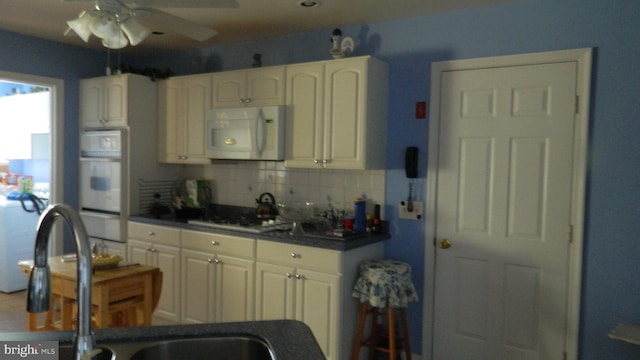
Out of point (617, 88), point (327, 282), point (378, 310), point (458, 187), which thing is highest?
point (617, 88)

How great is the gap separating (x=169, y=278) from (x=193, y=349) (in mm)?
2668

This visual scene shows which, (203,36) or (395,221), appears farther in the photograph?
(395,221)

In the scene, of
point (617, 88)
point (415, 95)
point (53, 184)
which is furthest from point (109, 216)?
point (617, 88)

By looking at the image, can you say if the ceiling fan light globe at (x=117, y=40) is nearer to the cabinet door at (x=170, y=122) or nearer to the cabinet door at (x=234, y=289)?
the cabinet door at (x=234, y=289)

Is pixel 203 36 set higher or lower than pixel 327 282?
higher

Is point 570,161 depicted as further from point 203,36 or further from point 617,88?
point 203,36

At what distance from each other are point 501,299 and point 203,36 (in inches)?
95.8

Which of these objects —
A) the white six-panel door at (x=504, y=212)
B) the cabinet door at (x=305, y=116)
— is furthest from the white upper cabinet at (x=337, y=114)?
the white six-panel door at (x=504, y=212)

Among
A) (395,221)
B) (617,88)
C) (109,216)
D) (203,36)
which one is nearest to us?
A: (203,36)

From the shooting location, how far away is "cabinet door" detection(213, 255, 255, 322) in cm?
349

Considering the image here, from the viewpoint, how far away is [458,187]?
3.24m

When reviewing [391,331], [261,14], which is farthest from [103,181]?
[391,331]

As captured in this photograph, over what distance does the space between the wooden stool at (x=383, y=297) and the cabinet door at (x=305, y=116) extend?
2.90 ft

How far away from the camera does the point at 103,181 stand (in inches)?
171
